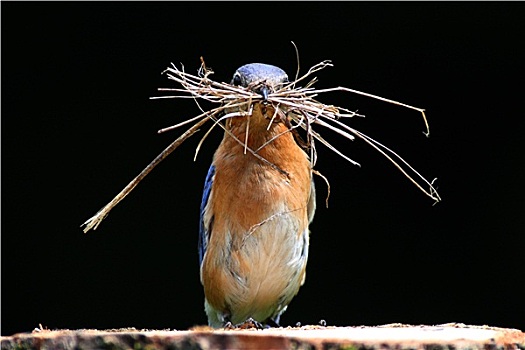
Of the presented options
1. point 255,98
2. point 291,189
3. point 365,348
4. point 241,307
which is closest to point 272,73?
point 255,98

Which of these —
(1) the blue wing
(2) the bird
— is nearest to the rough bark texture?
(2) the bird

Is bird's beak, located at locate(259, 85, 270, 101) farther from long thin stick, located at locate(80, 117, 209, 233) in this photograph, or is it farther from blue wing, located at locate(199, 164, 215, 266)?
blue wing, located at locate(199, 164, 215, 266)

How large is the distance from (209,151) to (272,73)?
3571 mm

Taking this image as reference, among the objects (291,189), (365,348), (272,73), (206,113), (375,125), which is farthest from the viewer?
(375,125)

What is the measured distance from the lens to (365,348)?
10.4 feet

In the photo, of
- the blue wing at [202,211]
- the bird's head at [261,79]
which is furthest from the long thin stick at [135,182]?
the blue wing at [202,211]

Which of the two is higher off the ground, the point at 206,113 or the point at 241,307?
the point at 206,113

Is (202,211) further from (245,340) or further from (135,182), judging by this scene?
(245,340)

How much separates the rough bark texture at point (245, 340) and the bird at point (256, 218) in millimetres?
1642

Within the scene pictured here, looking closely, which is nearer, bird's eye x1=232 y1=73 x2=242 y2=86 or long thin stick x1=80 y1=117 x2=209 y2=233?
long thin stick x1=80 y1=117 x2=209 y2=233

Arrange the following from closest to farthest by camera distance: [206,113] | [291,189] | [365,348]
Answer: [365,348]
[206,113]
[291,189]

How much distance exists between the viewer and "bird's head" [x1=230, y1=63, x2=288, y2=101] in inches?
179

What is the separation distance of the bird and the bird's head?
0.01 metres

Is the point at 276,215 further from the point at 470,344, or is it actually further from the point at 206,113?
the point at 470,344
